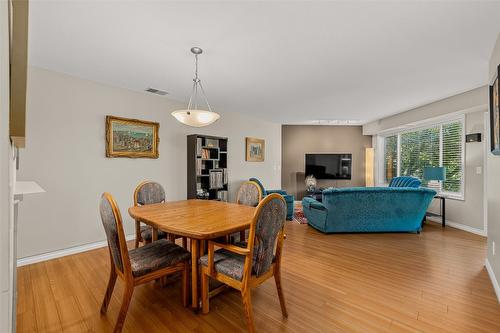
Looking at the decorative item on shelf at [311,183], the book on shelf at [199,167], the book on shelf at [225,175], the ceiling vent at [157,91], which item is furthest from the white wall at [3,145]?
the decorative item on shelf at [311,183]

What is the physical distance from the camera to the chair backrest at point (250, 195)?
2842 mm

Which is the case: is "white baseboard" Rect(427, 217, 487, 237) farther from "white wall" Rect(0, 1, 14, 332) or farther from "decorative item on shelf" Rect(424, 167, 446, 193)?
"white wall" Rect(0, 1, 14, 332)

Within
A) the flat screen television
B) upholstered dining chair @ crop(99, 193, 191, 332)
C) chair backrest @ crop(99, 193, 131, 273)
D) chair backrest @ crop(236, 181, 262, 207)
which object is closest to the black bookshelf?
chair backrest @ crop(236, 181, 262, 207)

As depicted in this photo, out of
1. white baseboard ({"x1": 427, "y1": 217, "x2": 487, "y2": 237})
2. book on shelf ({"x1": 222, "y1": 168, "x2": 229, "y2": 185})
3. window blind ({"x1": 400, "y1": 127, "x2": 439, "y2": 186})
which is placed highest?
window blind ({"x1": 400, "y1": 127, "x2": 439, "y2": 186})

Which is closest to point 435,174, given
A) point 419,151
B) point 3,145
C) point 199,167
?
point 419,151

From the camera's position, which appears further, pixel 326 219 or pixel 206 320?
pixel 326 219

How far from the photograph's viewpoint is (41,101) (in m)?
2.87

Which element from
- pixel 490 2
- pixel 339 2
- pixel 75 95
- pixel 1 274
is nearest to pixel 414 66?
pixel 490 2

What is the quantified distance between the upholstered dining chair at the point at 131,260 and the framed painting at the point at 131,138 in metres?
2.00

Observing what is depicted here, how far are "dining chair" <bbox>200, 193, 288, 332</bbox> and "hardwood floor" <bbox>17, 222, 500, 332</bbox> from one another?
0.24 metres

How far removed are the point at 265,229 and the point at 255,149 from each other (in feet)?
14.5

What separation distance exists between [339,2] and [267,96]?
237 centimetres

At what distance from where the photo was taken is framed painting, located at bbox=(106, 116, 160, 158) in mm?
3426

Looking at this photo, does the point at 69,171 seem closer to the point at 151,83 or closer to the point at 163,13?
the point at 151,83
